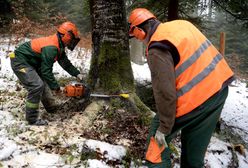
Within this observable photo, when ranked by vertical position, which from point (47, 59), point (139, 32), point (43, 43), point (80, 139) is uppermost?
point (139, 32)

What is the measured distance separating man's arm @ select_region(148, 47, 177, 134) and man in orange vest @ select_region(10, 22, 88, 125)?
260cm

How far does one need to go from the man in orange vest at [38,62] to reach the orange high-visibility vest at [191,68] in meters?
2.52

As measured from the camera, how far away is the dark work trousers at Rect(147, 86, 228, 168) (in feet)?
11.7

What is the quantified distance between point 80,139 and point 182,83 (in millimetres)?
2100

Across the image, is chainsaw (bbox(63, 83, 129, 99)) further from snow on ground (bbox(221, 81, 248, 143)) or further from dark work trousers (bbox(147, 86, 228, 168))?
snow on ground (bbox(221, 81, 248, 143))

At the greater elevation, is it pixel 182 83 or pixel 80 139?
pixel 182 83

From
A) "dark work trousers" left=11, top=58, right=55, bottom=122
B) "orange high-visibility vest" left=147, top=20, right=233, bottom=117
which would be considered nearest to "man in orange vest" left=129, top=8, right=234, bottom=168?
"orange high-visibility vest" left=147, top=20, right=233, bottom=117

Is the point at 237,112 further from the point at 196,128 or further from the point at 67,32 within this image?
the point at 196,128

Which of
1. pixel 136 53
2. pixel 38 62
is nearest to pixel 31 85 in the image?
pixel 38 62

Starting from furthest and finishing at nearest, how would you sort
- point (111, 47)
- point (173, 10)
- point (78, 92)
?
point (173, 10) < point (111, 47) < point (78, 92)

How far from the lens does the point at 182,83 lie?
344 centimetres

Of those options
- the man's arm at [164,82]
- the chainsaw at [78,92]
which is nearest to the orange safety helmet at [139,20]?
the man's arm at [164,82]

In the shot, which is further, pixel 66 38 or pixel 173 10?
pixel 173 10

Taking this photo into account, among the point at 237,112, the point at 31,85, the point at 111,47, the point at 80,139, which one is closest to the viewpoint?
the point at 80,139
